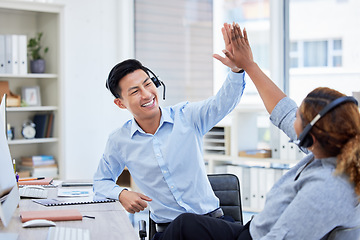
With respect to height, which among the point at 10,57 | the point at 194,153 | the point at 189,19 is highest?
the point at 189,19

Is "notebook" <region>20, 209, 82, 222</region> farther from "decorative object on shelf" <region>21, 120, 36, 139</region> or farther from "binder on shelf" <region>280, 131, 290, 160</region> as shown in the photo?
"binder on shelf" <region>280, 131, 290, 160</region>

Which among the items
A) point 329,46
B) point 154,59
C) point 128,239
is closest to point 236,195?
point 128,239

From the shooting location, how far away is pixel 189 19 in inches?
206

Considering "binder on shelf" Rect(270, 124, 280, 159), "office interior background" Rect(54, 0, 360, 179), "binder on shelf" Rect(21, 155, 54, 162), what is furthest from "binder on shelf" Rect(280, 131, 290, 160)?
"binder on shelf" Rect(21, 155, 54, 162)

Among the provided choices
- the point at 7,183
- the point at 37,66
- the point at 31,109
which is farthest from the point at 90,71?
the point at 7,183

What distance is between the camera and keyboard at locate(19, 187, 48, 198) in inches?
95.0

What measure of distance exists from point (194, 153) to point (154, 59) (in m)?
3.14

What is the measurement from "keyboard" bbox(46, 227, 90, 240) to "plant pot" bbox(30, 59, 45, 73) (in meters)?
3.08

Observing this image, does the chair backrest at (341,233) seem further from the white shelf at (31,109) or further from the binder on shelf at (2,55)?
the binder on shelf at (2,55)

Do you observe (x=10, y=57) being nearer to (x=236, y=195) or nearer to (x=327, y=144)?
(x=236, y=195)

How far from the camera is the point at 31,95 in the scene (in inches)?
184

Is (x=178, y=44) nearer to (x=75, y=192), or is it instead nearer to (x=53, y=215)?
(x=75, y=192)

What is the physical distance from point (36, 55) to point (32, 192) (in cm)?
247

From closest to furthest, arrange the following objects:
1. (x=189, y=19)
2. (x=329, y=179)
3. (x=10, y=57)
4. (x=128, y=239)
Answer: (x=329, y=179)
(x=128, y=239)
(x=10, y=57)
(x=189, y=19)
